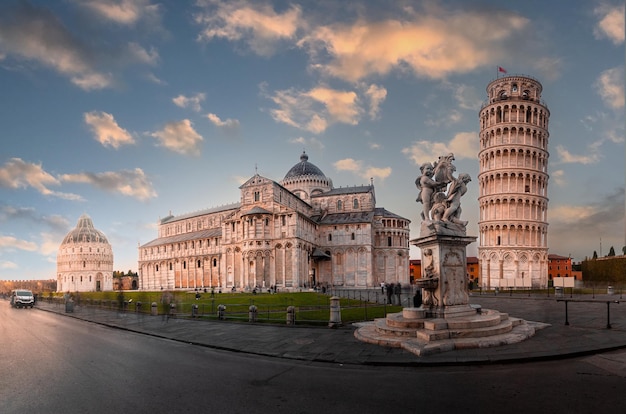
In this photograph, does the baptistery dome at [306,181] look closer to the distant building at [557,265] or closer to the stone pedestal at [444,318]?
the stone pedestal at [444,318]

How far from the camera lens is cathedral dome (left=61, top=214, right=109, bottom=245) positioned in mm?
142875

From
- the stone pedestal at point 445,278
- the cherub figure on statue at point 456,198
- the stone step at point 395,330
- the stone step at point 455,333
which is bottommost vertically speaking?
the stone step at point 395,330

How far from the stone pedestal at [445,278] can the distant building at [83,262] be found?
15352 cm

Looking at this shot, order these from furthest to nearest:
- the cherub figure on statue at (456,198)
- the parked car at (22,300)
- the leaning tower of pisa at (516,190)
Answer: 1. the leaning tower of pisa at (516,190)
2. the parked car at (22,300)
3. the cherub figure on statue at (456,198)

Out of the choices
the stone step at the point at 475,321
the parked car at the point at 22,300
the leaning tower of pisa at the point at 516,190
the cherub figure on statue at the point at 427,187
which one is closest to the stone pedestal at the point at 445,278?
the stone step at the point at 475,321

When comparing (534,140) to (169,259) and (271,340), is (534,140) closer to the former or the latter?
(271,340)

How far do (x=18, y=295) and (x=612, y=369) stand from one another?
179 feet

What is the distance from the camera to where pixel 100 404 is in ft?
A: 25.1

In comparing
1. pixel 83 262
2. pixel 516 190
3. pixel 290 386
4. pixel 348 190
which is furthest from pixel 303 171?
pixel 83 262

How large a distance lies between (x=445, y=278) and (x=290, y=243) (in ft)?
153

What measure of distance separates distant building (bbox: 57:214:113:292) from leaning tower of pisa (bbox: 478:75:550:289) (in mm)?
131200

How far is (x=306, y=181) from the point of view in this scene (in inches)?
3295

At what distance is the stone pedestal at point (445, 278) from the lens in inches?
525

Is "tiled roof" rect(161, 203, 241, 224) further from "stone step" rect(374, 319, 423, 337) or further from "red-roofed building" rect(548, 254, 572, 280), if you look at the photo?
"red-roofed building" rect(548, 254, 572, 280)
